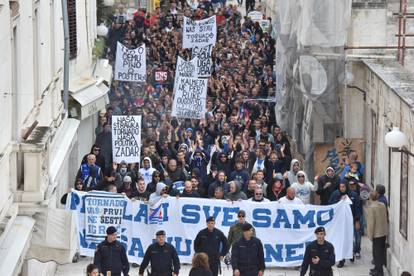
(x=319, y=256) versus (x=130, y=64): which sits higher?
(x=130, y=64)

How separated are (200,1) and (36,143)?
34.5 metres

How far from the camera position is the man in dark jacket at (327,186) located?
83.2 ft

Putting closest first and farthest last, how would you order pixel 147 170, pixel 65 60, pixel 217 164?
pixel 147 170
pixel 65 60
pixel 217 164

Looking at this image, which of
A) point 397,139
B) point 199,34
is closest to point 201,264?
point 397,139

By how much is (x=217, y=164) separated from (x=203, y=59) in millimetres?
12053

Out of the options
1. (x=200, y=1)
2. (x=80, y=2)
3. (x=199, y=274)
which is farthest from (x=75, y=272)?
(x=200, y=1)

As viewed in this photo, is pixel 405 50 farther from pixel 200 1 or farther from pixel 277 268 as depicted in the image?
pixel 200 1

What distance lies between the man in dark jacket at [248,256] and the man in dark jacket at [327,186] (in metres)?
3.80

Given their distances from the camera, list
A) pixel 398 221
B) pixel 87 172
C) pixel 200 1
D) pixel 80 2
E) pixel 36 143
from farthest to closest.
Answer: pixel 200 1 → pixel 80 2 → pixel 87 172 → pixel 398 221 → pixel 36 143

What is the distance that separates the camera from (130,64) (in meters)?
36.2

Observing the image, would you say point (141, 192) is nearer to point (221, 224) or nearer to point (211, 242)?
point (221, 224)

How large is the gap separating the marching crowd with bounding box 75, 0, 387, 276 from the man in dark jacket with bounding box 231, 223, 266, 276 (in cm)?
1

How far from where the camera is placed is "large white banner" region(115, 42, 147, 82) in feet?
118

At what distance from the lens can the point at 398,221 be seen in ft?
78.8
